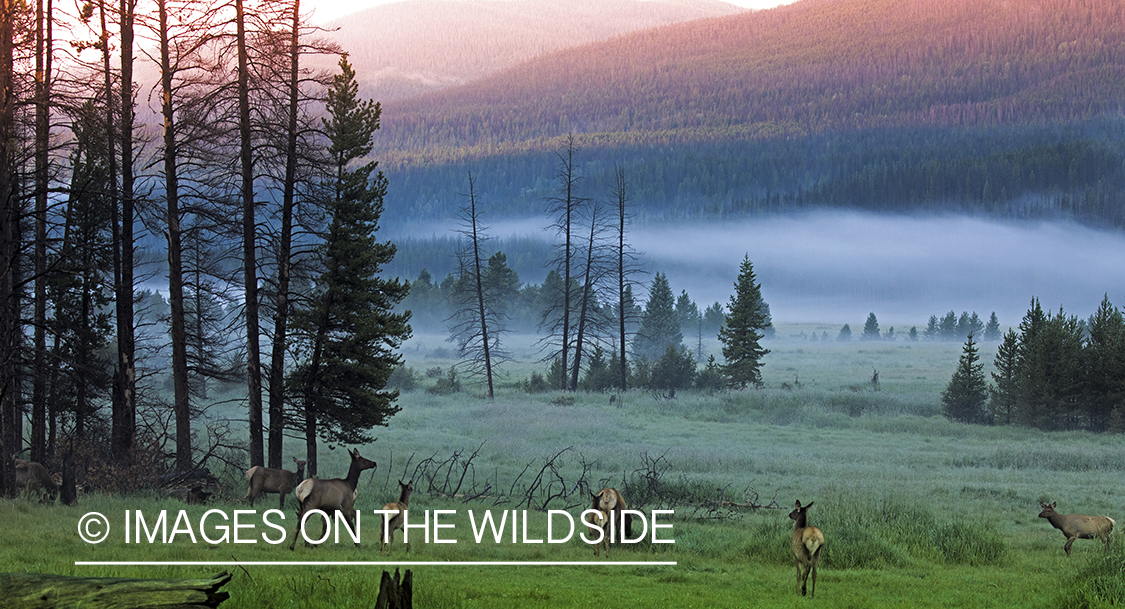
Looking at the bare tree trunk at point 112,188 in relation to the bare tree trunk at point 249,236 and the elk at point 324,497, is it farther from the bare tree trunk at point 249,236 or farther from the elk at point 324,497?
the elk at point 324,497

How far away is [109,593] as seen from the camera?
25.9 ft

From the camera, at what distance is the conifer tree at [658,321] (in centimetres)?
9000

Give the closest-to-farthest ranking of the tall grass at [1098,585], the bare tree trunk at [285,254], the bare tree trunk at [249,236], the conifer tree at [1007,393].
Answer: the tall grass at [1098,585] → the bare tree trunk at [249,236] → the bare tree trunk at [285,254] → the conifer tree at [1007,393]

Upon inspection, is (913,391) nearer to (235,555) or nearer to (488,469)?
(488,469)

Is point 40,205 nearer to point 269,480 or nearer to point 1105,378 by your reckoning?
point 269,480

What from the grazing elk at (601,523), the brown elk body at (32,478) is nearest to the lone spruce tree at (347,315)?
the brown elk body at (32,478)

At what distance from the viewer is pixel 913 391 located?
63438 millimetres

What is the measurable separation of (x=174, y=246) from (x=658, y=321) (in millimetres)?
69964

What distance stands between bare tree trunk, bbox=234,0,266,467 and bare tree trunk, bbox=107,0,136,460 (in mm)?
2776

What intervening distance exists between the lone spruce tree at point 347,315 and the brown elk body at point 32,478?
704cm

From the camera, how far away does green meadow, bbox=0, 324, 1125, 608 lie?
11.7 meters

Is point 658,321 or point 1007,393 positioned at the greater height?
point 658,321

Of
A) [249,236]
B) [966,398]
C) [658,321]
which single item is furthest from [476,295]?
[249,236]

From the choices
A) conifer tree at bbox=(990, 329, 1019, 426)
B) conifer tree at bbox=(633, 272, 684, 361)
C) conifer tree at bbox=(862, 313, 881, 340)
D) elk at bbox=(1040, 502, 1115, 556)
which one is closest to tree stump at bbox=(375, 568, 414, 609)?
elk at bbox=(1040, 502, 1115, 556)
